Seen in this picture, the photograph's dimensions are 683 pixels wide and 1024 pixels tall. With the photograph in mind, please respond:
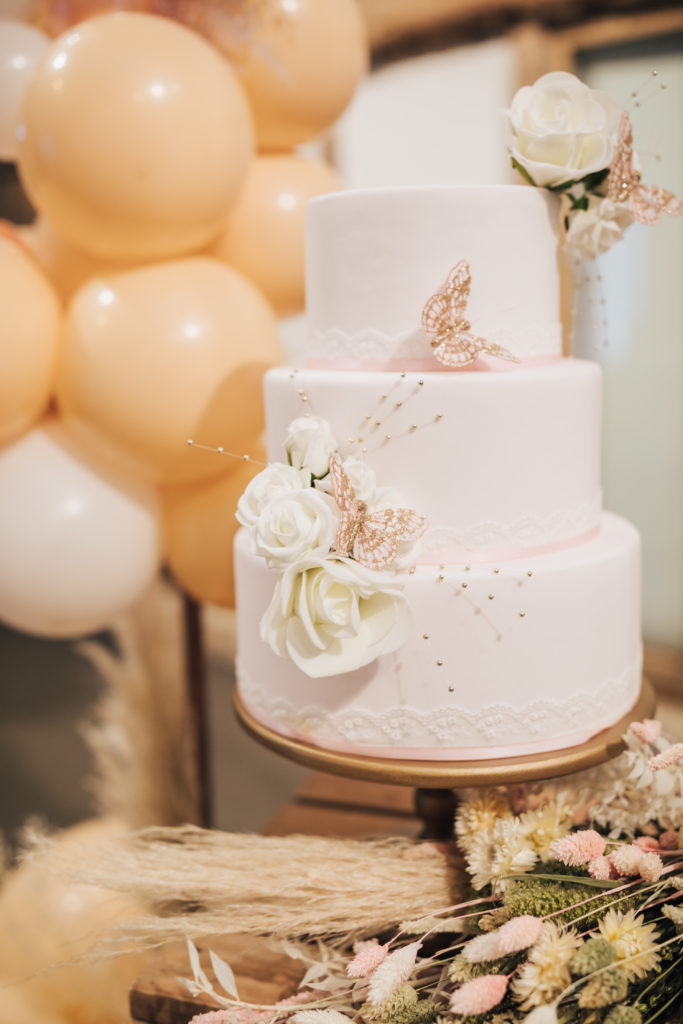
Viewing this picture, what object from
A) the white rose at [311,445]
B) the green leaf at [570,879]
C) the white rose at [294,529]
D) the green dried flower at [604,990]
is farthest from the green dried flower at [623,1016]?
the white rose at [311,445]

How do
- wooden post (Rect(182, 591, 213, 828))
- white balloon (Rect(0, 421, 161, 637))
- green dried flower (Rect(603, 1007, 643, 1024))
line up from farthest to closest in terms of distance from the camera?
wooden post (Rect(182, 591, 213, 828))
white balloon (Rect(0, 421, 161, 637))
green dried flower (Rect(603, 1007, 643, 1024))

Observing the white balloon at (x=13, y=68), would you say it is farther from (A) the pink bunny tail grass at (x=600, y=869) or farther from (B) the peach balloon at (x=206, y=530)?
(A) the pink bunny tail grass at (x=600, y=869)

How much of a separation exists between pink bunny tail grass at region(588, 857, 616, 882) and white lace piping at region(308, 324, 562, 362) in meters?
0.62

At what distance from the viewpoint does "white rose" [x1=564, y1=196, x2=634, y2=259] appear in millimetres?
1195

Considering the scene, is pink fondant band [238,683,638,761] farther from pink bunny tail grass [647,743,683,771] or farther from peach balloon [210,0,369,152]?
peach balloon [210,0,369,152]

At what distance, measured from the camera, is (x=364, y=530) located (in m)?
1.04

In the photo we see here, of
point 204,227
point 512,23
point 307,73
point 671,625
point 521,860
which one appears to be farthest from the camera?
point 671,625

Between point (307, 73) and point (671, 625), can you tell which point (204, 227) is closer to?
point (307, 73)

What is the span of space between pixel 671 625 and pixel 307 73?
4.86 ft

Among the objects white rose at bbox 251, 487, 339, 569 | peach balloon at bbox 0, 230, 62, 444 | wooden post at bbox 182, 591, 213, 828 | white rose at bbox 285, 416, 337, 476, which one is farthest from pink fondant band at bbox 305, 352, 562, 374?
wooden post at bbox 182, 591, 213, 828

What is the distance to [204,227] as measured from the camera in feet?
4.72

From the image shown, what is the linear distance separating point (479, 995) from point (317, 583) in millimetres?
451

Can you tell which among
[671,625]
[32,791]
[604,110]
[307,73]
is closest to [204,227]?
[307,73]

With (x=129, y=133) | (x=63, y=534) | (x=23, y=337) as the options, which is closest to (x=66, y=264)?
(x=23, y=337)
